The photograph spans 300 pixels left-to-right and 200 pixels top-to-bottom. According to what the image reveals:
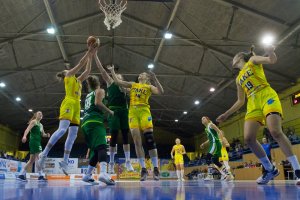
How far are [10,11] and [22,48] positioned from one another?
357cm

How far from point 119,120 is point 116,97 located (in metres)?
0.49

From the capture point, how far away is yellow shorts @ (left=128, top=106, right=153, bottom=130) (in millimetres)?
5855

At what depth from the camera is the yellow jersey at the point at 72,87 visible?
18.8 feet

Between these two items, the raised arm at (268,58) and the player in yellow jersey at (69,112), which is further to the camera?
the player in yellow jersey at (69,112)

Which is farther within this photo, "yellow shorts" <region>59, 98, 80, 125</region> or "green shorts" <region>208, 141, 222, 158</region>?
"green shorts" <region>208, 141, 222, 158</region>

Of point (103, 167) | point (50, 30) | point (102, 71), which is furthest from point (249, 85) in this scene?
point (50, 30)

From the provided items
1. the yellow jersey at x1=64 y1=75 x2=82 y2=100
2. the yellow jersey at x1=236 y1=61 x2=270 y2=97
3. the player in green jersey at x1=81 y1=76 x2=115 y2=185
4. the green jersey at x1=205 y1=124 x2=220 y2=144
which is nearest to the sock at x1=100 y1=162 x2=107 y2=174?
the player in green jersey at x1=81 y1=76 x2=115 y2=185

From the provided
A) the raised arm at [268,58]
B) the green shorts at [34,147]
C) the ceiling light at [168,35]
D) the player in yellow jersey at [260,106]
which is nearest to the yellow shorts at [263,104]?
the player in yellow jersey at [260,106]

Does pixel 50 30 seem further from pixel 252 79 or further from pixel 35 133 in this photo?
pixel 252 79

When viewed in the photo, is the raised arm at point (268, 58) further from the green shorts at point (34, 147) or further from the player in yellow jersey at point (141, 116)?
the green shorts at point (34, 147)

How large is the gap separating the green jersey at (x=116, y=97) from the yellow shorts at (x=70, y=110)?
2.30 feet

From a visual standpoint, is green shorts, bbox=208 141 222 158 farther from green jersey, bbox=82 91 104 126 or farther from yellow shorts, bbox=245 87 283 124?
green jersey, bbox=82 91 104 126

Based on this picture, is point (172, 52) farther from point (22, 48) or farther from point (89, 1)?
point (22, 48)

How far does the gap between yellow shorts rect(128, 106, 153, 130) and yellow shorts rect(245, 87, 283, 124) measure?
2.12 m
